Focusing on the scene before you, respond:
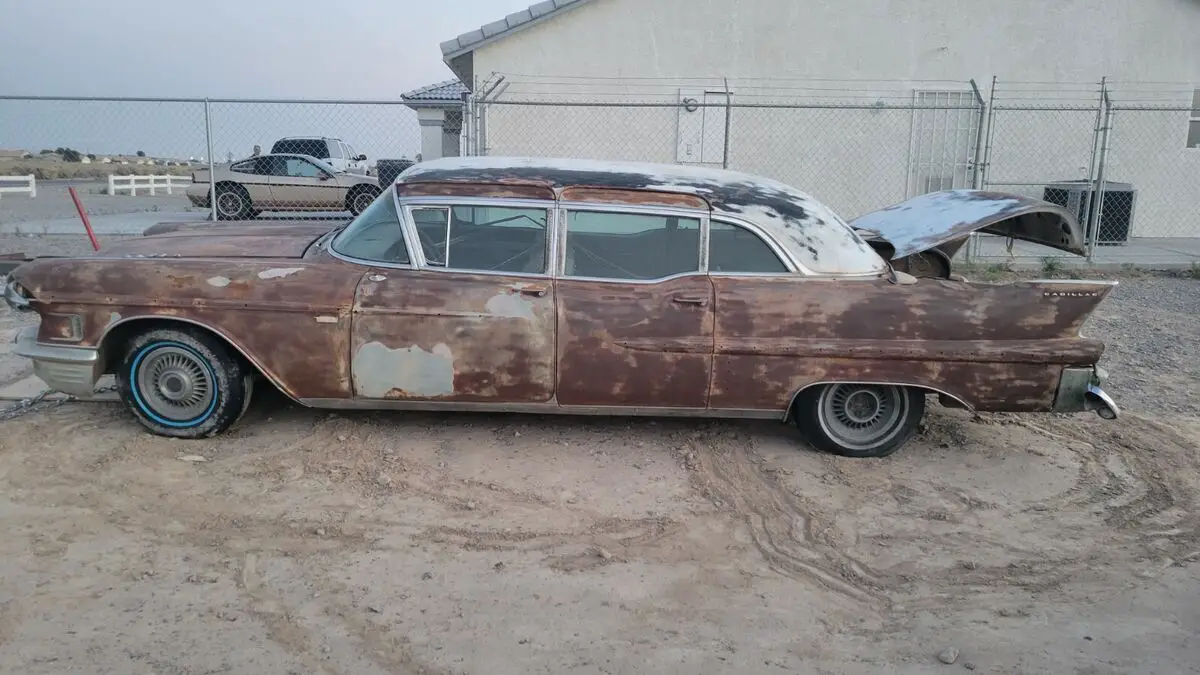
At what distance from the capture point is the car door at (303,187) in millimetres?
16016

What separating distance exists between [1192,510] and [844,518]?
5.55 feet

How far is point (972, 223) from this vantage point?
4.89 m

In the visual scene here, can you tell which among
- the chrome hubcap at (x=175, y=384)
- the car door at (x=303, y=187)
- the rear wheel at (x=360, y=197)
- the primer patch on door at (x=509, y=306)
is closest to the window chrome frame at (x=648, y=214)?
the primer patch on door at (x=509, y=306)

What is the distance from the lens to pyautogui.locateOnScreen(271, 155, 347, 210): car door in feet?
52.5

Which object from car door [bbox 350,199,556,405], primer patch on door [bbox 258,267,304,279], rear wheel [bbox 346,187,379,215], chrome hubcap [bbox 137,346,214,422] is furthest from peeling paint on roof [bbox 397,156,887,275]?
rear wheel [bbox 346,187,379,215]

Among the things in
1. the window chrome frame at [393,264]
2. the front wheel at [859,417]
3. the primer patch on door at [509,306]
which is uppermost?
the window chrome frame at [393,264]

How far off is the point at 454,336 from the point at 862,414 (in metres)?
2.19

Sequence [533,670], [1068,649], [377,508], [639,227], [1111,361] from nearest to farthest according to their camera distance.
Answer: [533,670], [1068,649], [377,508], [639,227], [1111,361]

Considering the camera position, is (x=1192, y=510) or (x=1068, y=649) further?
(x=1192, y=510)

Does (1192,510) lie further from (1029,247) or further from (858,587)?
(1029,247)

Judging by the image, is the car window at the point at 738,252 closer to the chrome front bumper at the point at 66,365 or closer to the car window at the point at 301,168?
the chrome front bumper at the point at 66,365

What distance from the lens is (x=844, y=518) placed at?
410 cm

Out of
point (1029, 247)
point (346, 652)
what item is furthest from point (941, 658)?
point (1029, 247)

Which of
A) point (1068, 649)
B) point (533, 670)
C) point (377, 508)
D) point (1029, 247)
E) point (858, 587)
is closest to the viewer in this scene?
point (533, 670)
